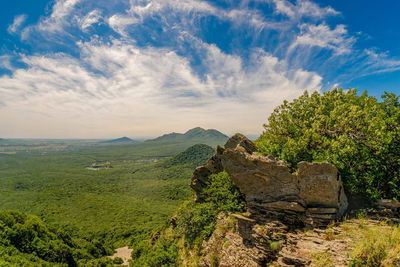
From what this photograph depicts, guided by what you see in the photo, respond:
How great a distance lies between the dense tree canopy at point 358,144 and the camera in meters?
11.8

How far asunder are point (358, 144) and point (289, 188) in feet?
Result: 23.7

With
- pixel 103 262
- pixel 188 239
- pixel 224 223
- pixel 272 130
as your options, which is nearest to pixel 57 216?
pixel 103 262

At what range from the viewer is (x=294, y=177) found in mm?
12875

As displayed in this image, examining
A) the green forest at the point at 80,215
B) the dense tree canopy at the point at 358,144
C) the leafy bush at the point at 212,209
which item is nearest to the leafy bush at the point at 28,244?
the green forest at the point at 80,215

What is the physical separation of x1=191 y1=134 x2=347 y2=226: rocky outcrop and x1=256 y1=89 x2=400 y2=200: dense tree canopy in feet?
5.91

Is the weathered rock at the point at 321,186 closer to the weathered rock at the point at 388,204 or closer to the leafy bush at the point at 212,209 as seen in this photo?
the weathered rock at the point at 388,204

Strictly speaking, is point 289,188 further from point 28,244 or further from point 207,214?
point 28,244

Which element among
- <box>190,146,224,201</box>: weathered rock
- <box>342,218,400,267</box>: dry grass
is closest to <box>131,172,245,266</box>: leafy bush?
<box>190,146,224,201</box>: weathered rock

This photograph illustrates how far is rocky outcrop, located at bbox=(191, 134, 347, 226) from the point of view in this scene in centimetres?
1152

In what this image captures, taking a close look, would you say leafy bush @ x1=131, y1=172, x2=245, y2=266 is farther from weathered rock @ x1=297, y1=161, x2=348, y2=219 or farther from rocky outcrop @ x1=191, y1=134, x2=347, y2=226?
weathered rock @ x1=297, y1=161, x2=348, y2=219

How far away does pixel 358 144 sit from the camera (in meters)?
13.2

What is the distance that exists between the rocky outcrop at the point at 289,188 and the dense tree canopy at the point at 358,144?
1800 millimetres

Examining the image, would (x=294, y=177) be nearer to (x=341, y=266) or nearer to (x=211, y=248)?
(x=341, y=266)

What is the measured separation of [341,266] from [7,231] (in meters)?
44.7
